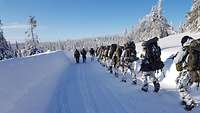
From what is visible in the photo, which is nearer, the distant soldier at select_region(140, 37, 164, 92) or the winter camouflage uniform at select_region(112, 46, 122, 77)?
the distant soldier at select_region(140, 37, 164, 92)

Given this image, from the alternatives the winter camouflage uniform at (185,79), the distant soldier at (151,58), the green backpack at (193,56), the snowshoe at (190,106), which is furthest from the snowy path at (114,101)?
the green backpack at (193,56)

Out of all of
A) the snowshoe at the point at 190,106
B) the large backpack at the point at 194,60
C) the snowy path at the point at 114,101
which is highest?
the large backpack at the point at 194,60

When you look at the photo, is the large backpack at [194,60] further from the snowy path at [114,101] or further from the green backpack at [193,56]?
the snowy path at [114,101]

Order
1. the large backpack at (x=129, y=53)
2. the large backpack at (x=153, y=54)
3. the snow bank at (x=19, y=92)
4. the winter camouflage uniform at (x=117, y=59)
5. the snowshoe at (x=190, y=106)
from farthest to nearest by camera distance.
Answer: the winter camouflage uniform at (x=117, y=59) < the large backpack at (x=129, y=53) < the large backpack at (x=153, y=54) < the snowshoe at (x=190, y=106) < the snow bank at (x=19, y=92)

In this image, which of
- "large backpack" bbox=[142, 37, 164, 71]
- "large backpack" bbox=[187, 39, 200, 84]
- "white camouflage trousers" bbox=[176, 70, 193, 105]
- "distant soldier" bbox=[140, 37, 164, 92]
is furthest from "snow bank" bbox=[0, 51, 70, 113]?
"large backpack" bbox=[187, 39, 200, 84]

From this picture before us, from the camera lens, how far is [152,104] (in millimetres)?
10797

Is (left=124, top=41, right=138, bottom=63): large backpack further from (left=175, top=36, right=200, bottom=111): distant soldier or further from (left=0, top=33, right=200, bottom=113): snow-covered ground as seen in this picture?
(left=175, top=36, right=200, bottom=111): distant soldier

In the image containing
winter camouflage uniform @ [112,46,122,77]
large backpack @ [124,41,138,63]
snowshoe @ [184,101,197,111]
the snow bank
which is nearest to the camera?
the snow bank

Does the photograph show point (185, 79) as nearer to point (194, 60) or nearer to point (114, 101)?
point (194, 60)

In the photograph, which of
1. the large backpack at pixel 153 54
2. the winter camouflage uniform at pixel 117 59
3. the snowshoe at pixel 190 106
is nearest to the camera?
the snowshoe at pixel 190 106

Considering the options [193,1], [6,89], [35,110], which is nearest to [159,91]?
[35,110]

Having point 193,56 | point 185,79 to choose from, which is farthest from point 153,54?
point 193,56

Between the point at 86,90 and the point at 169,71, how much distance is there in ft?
13.1

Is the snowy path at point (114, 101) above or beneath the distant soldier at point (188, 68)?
beneath
